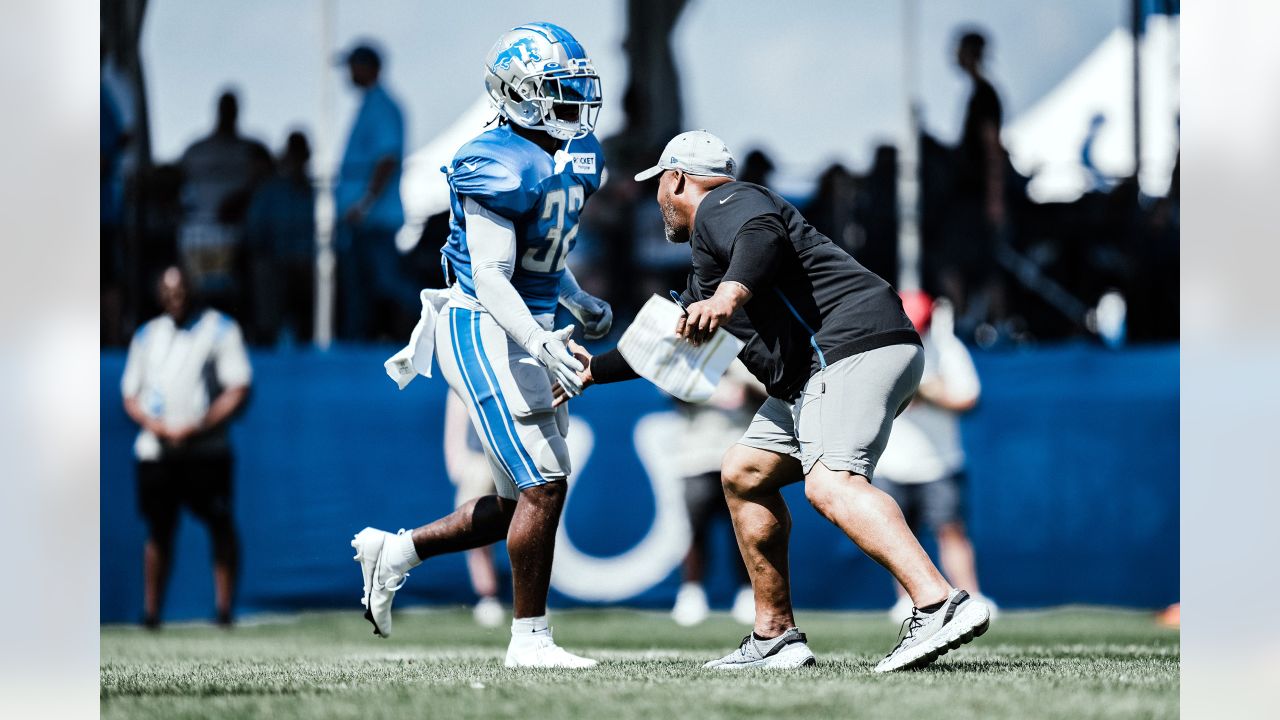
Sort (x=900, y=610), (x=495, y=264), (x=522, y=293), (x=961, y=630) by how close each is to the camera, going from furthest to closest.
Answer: (x=900, y=610) < (x=522, y=293) < (x=495, y=264) < (x=961, y=630)

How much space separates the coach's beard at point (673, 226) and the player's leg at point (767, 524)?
1.97 ft

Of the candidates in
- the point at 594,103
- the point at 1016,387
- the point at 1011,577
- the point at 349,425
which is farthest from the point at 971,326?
the point at 594,103

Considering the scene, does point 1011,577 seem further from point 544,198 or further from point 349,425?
point 544,198

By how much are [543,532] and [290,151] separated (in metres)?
5.74

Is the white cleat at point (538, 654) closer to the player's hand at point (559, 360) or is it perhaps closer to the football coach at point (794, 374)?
the football coach at point (794, 374)

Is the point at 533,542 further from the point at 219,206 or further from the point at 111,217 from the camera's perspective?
the point at 111,217

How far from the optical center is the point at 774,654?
5117 millimetres

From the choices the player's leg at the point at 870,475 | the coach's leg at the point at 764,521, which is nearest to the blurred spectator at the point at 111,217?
the coach's leg at the point at 764,521

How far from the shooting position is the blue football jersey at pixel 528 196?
504cm

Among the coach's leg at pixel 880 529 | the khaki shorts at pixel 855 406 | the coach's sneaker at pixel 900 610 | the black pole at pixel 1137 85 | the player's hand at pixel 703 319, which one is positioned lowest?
the coach's sneaker at pixel 900 610

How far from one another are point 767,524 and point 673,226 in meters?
0.99

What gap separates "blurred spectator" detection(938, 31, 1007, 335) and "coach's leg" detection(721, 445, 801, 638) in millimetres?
4976

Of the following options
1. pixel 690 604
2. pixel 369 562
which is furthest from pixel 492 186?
pixel 690 604
